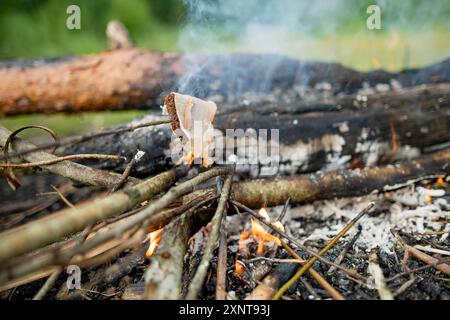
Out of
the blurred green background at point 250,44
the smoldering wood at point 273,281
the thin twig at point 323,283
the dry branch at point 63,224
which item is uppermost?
the blurred green background at point 250,44

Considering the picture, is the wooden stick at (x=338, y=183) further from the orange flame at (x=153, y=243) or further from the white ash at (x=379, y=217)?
the orange flame at (x=153, y=243)

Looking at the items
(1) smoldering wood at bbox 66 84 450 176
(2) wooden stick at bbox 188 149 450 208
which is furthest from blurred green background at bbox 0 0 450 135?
(2) wooden stick at bbox 188 149 450 208

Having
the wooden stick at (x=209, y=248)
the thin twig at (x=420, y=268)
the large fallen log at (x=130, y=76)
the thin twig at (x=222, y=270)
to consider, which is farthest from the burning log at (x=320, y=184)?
the large fallen log at (x=130, y=76)

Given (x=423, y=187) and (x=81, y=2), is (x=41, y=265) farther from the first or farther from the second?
(x=81, y=2)

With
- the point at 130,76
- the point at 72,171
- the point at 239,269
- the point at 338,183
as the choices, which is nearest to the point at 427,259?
the point at 338,183

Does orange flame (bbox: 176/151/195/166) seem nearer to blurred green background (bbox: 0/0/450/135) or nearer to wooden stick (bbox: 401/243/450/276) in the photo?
wooden stick (bbox: 401/243/450/276)

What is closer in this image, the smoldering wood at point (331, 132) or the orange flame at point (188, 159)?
the orange flame at point (188, 159)
